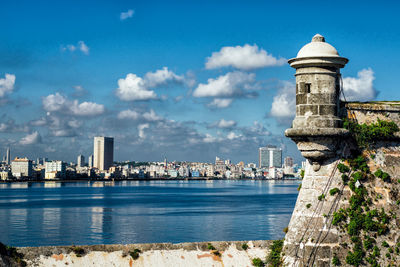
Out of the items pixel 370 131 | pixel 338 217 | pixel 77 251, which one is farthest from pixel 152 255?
pixel 370 131

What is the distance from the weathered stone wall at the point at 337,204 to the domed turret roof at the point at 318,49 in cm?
111

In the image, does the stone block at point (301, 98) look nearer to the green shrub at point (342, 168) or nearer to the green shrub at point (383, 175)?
the green shrub at point (342, 168)

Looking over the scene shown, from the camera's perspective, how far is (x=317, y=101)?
10.2 meters

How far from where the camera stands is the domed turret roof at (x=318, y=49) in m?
10.1

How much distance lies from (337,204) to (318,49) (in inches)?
118

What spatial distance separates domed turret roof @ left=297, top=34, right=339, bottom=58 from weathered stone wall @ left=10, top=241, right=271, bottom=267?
13.0ft

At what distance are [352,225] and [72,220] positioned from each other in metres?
54.3

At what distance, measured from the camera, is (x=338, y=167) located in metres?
10.1

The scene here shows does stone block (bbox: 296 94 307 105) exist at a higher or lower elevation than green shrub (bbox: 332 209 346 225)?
higher

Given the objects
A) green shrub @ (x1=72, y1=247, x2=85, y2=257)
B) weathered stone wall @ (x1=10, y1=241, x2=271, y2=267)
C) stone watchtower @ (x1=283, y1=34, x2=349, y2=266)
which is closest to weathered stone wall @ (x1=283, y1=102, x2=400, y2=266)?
stone watchtower @ (x1=283, y1=34, x2=349, y2=266)

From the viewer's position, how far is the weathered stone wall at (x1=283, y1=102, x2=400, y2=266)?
9.79m

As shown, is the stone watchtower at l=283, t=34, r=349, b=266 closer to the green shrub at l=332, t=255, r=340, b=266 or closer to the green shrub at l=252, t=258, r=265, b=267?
the green shrub at l=332, t=255, r=340, b=266

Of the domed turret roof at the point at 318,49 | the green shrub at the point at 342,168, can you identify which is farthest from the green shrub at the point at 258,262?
the domed turret roof at the point at 318,49

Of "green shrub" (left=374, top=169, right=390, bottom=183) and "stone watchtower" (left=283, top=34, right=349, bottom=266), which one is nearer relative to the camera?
"stone watchtower" (left=283, top=34, right=349, bottom=266)
